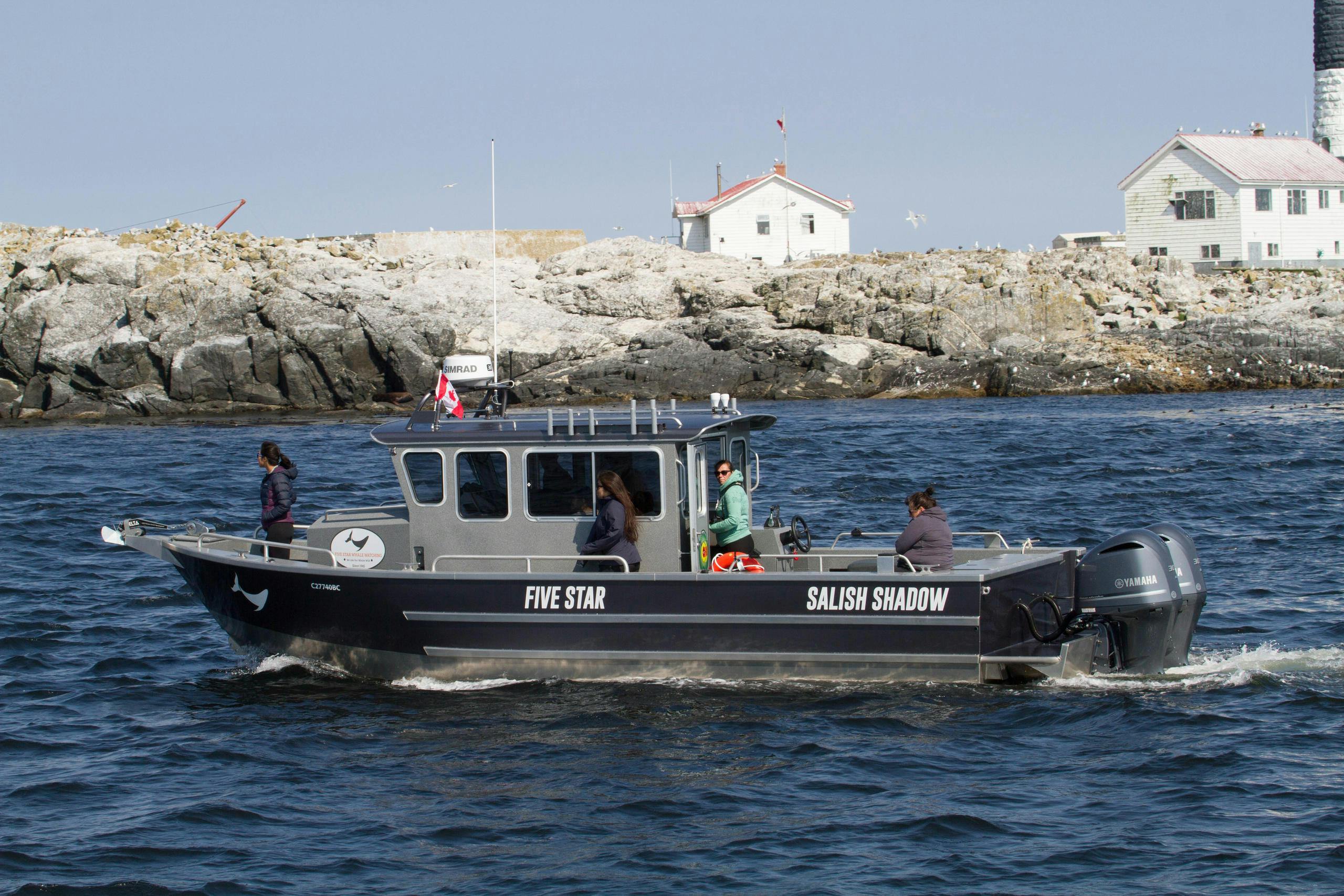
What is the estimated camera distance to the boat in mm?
11086

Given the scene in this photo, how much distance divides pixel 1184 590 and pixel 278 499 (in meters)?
8.21

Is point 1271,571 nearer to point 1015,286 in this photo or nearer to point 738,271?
point 1015,286

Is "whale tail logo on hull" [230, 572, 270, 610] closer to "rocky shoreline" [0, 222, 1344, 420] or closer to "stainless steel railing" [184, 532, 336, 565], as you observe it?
"stainless steel railing" [184, 532, 336, 565]

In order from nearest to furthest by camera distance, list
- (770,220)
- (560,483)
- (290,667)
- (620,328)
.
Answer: (560,483) < (290,667) < (620,328) < (770,220)

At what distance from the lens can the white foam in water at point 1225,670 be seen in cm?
1140

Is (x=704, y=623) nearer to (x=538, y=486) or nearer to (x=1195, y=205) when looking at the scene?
(x=538, y=486)

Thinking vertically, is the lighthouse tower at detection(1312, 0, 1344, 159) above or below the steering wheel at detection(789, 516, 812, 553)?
above

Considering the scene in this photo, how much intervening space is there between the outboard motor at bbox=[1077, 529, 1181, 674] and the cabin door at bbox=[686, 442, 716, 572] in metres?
3.25

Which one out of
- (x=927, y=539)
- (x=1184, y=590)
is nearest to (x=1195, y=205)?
(x=1184, y=590)

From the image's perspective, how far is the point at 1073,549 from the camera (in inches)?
466

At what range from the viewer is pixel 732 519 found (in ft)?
38.5

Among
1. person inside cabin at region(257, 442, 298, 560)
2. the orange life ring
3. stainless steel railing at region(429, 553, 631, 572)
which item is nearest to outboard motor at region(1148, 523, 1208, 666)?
the orange life ring

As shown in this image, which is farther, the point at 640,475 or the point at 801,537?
the point at 801,537

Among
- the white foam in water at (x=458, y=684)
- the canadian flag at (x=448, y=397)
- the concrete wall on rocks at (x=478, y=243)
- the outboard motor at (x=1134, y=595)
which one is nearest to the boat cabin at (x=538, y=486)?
the canadian flag at (x=448, y=397)
